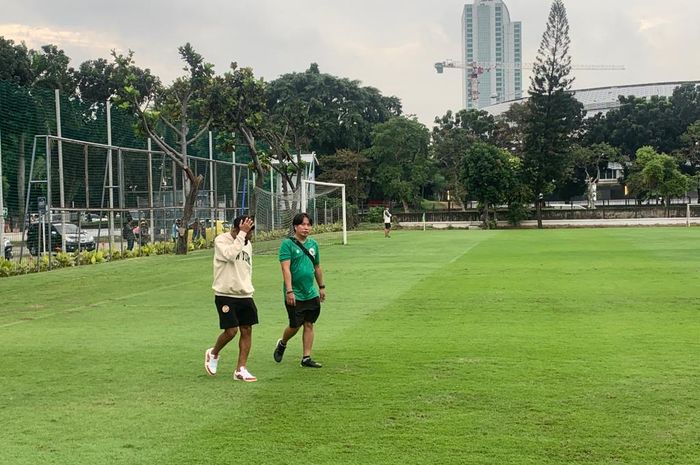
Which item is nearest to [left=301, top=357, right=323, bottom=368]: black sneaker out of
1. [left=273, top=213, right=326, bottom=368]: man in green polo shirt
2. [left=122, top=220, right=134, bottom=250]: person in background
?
[left=273, top=213, right=326, bottom=368]: man in green polo shirt

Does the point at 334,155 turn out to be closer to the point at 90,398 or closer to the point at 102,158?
the point at 102,158

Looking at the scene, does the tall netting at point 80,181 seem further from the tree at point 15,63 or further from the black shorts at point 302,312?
the black shorts at point 302,312

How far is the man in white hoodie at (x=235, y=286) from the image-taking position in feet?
25.0

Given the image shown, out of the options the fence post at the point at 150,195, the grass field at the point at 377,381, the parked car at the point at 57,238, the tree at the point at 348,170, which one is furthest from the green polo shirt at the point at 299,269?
the tree at the point at 348,170

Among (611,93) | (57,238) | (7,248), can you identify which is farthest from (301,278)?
(611,93)

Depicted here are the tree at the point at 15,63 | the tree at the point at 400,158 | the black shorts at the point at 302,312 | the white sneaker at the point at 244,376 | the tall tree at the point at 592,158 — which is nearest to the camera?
the white sneaker at the point at 244,376

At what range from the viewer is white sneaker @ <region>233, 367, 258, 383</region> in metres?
7.58

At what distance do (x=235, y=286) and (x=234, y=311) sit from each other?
0.81 ft

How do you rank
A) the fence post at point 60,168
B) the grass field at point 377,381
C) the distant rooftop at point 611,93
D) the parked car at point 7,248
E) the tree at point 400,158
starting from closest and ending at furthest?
the grass field at point 377,381
the parked car at point 7,248
the fence post at point 60,168
the tree at point 400,158
the distant rooftop at point 611,93

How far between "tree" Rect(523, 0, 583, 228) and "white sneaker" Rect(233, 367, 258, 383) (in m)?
60.4

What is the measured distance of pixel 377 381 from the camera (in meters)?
7.48

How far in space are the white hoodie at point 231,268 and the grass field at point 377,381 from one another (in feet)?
2.95

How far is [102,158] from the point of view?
103ft

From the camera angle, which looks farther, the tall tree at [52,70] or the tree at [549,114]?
the tree at [549,114]
